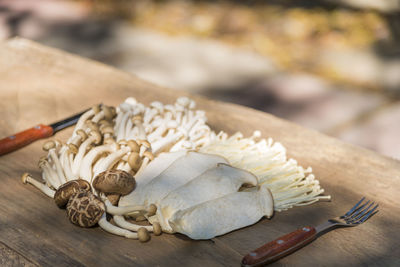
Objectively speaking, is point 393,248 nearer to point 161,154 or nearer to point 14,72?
point 161,154

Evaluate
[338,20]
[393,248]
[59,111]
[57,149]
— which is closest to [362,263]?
[393,248]

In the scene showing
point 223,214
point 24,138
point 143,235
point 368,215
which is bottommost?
point 24,138

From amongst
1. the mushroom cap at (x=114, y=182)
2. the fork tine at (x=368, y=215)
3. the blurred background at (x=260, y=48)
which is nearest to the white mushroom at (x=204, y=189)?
the mushroom cap at (x=114, y=182)

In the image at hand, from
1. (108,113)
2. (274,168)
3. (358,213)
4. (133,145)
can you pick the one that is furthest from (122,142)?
(358,213)

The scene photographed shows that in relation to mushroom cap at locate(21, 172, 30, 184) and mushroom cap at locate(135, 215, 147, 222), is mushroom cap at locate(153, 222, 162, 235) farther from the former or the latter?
mushroom cap at locate(21, 172, 30, 184)

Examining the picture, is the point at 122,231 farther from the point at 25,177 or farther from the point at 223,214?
the point at 25,177
